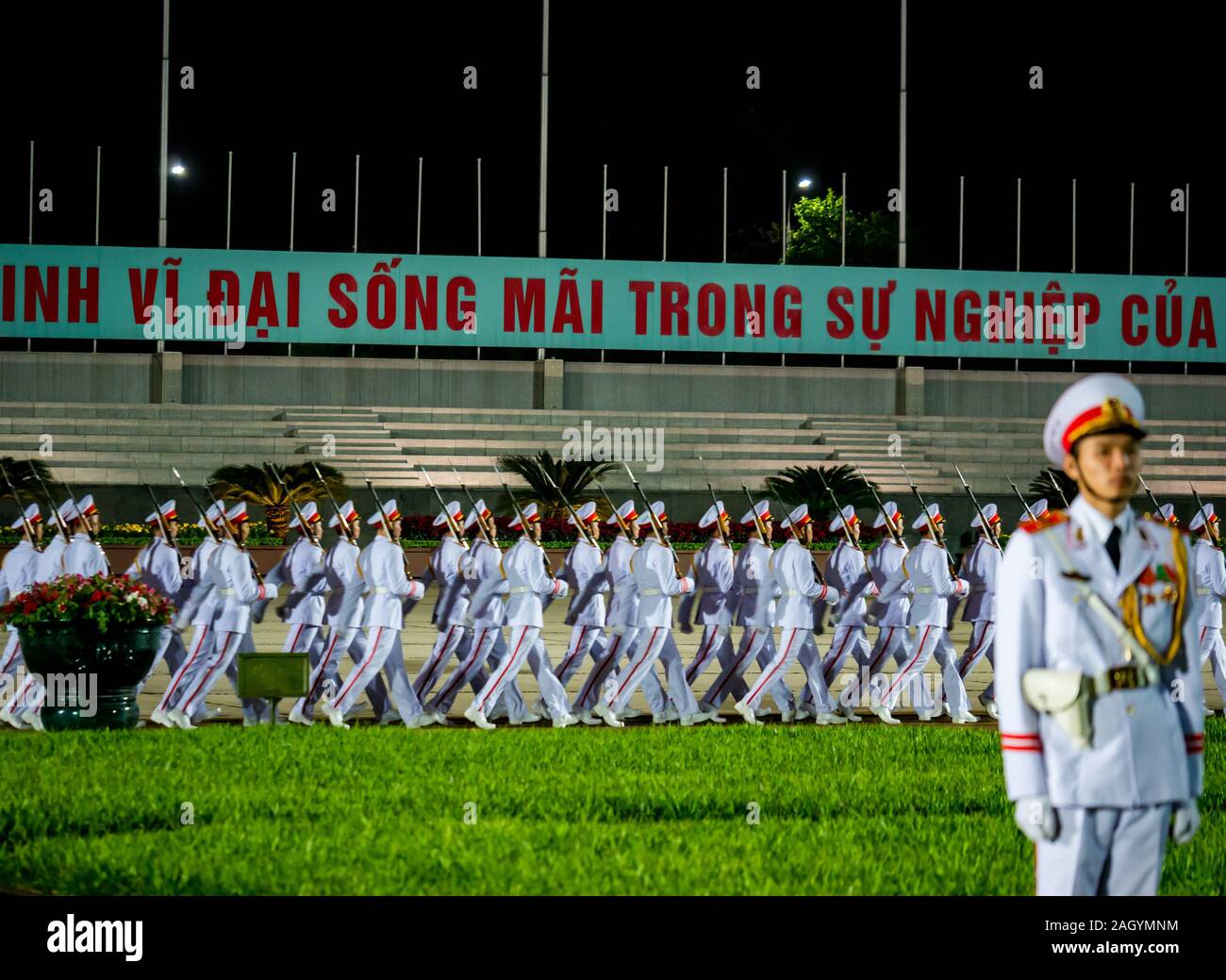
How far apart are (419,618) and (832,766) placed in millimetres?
14655

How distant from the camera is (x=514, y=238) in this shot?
4738 cm

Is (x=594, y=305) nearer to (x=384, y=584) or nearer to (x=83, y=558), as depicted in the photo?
(x=83, y=558)

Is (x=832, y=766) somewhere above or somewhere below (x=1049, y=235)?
below

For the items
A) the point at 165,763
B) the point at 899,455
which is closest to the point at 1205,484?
the point at 899,455

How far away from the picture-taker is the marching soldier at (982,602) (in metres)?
14.7

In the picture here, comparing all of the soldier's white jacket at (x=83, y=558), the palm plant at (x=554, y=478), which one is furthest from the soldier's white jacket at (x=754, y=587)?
the palm plant at (x=554, y=478)

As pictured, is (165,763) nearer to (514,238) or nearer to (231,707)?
(231,707)

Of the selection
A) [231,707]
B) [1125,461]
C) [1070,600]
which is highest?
[1125,461]

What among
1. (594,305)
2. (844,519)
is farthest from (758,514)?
(594,305)

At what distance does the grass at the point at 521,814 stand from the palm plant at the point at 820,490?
20.0 metres

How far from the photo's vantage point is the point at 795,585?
46.3ft

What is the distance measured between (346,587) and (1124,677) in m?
9.33

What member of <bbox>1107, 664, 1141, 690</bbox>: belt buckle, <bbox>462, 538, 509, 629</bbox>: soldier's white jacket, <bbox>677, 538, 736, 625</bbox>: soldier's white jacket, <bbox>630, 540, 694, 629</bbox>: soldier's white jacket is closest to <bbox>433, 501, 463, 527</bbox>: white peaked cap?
<bbox>462, 538, 509, 629</bbox>: soldier's white jacket
